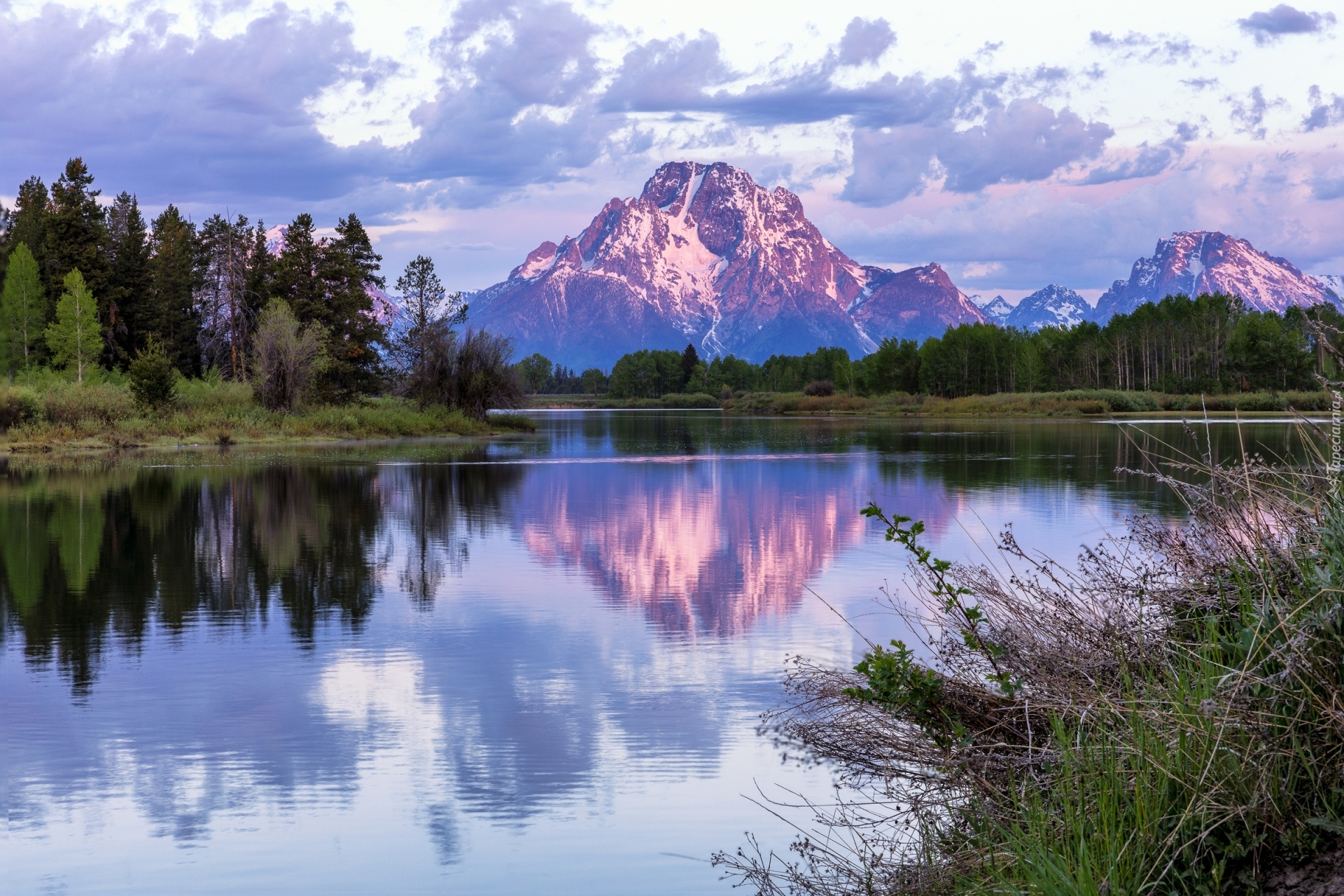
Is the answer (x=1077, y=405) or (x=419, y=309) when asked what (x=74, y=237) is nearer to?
(x=419, y=309)

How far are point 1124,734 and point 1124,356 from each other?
5275 inches

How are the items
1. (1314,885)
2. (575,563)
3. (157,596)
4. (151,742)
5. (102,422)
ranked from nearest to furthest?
1. (1314,885)
2. (151,742)
3. (157,596)
4. (575,563)
5. (102,422)

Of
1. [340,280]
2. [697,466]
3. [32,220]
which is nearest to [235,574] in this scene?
[697,466]

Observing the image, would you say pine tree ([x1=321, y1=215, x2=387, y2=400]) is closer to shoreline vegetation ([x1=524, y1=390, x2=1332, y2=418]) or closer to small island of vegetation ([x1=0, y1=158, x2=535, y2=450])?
small island of vegetation ([x1=0, y1=158, x2=535, y2=450])

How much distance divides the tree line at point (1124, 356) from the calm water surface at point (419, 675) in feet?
304

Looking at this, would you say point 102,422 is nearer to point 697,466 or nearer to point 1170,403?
point 697,466

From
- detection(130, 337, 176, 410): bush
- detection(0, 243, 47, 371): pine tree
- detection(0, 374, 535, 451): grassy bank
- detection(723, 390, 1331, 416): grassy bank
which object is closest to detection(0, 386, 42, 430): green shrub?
detection(0, 374, 535, 451): grassy bank

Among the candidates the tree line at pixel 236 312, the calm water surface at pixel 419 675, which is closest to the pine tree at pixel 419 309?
the tree line at pixel 236 312

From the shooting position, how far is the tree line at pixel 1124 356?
4518 inches

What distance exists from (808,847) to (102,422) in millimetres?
51696

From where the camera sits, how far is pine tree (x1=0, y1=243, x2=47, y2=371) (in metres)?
64.7

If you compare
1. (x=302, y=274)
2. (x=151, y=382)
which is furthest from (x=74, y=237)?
(x=151, y=382)

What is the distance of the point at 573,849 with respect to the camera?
6590mm

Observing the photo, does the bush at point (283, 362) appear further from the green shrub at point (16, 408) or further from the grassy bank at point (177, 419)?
the green shrub at point (16, 408)
